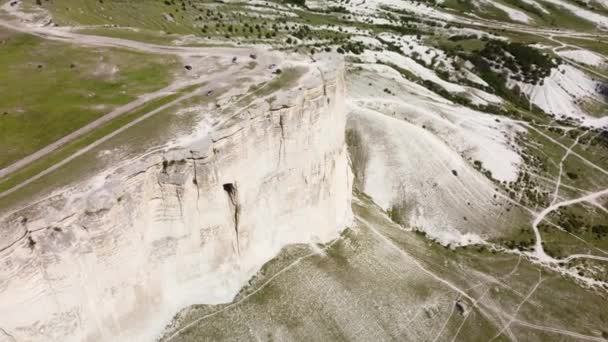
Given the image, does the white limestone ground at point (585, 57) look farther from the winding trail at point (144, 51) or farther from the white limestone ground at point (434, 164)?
the winding trail at point (144, 51)

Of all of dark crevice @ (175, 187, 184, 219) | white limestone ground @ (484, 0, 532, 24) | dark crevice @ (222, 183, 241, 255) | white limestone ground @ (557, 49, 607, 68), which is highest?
dark crevice @ (175, 187, 184, 219)

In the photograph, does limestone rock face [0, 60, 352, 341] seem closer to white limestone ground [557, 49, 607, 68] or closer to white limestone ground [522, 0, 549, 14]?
white limestone ground [557, 49, 607, 68]

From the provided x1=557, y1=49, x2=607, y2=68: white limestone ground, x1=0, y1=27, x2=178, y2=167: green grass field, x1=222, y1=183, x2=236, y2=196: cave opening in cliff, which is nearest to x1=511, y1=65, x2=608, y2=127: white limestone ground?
x1=557, y1=49, x2=607, y2=68: white limestone ground

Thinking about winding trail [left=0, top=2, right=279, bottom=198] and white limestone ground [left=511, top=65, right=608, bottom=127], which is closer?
winding trail [left=0, top=2, right=279, bottom=198]

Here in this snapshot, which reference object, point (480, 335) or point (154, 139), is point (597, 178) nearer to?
point (480, 335)

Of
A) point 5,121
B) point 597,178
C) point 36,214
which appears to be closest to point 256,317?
point 36,214

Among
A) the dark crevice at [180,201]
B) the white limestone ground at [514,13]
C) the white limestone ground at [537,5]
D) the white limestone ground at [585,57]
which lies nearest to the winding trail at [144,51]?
the dark crevice at [180,201]

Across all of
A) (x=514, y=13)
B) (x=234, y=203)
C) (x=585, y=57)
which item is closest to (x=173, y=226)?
(x=234, y=203)
